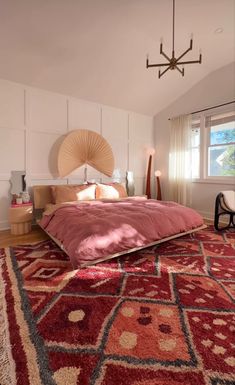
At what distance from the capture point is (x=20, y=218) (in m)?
3.23

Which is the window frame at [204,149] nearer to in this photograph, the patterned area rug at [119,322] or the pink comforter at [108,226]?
the pink comforter at [108,226]

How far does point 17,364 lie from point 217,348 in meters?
1.03

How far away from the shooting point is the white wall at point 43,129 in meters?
3.48

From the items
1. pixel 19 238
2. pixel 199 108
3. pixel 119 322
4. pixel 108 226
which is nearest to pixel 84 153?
pixel 19 238

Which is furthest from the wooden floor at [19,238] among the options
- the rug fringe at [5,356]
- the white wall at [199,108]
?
the white wall at [199,108]

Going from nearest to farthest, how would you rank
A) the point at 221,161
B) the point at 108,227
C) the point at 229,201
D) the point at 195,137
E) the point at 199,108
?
1. the point at 108,227
2. the point at 229,201
3. the point at 221,161
4. the point at 199,108
5. the point at 195,137

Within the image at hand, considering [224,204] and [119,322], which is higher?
[224,204]

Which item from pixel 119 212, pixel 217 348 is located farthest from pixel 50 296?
pixel 119 212

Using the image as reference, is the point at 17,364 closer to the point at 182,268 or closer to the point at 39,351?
the point at 39,351

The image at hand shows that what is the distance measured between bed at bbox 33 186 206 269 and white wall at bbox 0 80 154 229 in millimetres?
1148

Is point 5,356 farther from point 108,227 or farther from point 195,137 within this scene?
point 195,137

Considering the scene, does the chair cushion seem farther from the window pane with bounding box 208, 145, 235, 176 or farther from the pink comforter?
the window pane with bounding box 208, 145, 235, 176

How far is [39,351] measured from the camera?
3.67 feet

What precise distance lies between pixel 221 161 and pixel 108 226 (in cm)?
317
